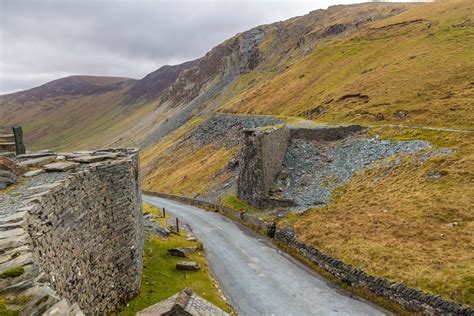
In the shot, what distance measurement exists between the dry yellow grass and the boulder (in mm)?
21305

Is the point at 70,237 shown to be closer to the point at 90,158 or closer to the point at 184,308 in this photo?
the point at 184,308

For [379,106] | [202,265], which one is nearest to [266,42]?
[379,106]

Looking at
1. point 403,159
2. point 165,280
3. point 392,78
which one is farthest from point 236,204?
point 392,78

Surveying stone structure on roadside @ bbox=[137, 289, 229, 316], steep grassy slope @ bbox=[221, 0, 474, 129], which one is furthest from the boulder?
steep grassy slope @ bbox=[221, 0, 474, 129]

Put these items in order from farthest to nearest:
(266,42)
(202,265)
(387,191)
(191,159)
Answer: (266,42) < (191,159) < (387,191) < (202,265)

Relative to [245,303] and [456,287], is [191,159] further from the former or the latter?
[456,287]

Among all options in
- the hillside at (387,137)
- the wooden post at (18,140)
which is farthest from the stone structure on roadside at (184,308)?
the wooden post at (18,140)

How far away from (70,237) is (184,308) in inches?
195

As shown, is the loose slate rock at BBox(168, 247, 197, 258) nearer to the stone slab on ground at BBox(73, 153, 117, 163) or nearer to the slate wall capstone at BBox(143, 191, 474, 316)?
the slate wall capstone at BBox(143, 191, 474, 316)

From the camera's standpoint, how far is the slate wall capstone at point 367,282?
2043cm

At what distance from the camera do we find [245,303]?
79.9 feet

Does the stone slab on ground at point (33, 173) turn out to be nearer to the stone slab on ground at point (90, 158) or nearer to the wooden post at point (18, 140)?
the stone slab on ground at point (90, 158)

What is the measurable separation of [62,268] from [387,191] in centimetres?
2893

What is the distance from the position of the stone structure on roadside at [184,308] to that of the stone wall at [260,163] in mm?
27487
